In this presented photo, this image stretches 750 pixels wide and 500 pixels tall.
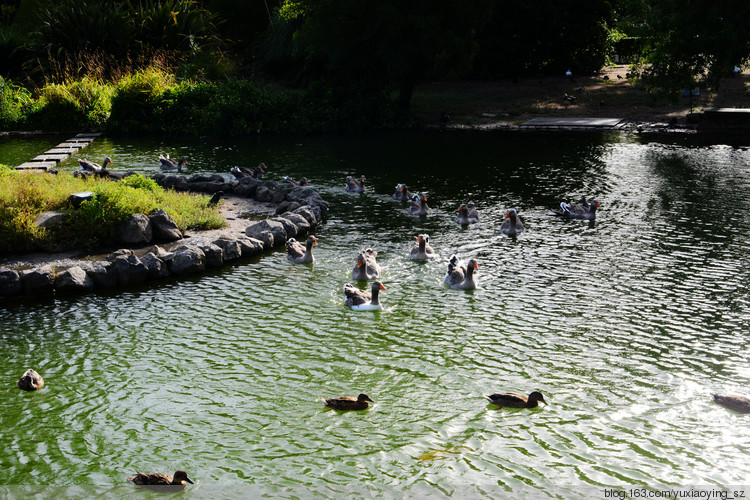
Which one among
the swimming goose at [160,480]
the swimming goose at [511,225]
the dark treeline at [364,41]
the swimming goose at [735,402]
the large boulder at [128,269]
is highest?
the dark treeline at [364,41]

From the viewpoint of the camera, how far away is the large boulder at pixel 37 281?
52.5 ft

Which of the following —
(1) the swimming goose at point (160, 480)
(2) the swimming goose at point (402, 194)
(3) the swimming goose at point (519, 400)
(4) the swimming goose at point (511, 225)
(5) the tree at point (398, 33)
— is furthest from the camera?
(5) the tree at point (398, 33)


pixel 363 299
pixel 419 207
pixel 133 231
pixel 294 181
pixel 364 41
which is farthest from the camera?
pixel 364 41

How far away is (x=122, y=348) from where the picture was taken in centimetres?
1348

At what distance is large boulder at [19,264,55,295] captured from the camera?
52.5 feet

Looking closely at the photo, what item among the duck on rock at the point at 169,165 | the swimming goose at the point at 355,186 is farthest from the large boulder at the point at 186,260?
the duck on rock at the point at 169,165

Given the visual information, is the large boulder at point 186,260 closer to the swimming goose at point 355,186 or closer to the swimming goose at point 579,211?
the swimming goose at point 355,186

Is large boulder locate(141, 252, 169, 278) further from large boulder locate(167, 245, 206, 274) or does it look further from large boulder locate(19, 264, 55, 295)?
large boulder locate(19, 264, 55, 295)

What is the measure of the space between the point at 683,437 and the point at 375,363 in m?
4.93

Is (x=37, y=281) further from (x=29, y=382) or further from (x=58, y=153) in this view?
(x=58, y=153)

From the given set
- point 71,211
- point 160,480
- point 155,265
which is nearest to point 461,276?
point 155,265

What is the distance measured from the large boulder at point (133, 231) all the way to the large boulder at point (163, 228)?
1.23 feet

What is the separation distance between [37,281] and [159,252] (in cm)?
273

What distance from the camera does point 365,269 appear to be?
55.4 ft
